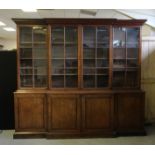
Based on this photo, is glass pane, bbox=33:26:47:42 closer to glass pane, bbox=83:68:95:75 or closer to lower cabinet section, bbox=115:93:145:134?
glass pane, bbox=83:68:95:75

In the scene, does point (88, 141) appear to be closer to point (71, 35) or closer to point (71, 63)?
point (71, 63)

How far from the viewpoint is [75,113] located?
4.19 metres

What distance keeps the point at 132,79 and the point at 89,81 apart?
0.79 metres

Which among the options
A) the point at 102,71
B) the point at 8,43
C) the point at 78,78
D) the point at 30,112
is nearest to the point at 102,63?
the point at 102,71

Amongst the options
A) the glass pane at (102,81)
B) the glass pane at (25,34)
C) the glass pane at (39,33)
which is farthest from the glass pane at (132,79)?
the glass pane at (25,34)

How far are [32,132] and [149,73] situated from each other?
2.65 m

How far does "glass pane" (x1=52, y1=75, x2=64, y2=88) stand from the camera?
14.2 feet

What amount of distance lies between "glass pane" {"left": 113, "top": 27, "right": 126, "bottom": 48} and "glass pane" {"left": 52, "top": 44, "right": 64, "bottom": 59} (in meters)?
0.95

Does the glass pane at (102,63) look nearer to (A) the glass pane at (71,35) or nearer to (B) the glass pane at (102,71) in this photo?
(B) the glass pane at (102,71)

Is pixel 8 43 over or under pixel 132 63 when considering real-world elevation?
over

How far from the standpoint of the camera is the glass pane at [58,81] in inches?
170

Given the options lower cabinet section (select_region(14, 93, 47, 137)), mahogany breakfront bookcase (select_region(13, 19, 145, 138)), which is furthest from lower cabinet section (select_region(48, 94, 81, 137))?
lower cabinet section (select_region(14, 93, 47, 137))

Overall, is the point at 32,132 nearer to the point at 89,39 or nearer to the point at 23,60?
the point at 23,60
